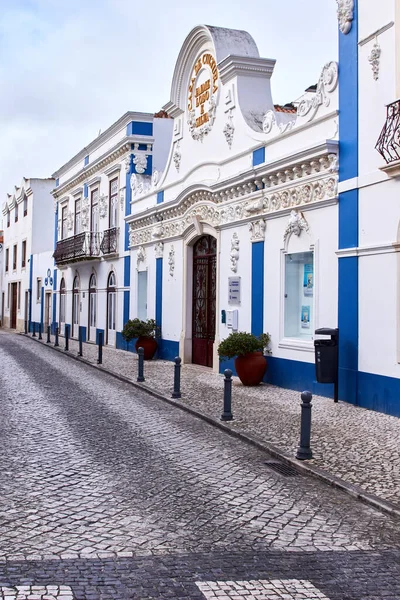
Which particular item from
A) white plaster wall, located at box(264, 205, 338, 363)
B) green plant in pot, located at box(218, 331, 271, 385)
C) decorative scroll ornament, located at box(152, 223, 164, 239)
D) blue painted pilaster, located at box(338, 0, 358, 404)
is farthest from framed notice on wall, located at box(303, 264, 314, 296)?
decorative scroll ornament, located at box(152, 223, 164, 239)

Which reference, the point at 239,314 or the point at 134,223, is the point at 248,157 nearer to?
the point at 239,314

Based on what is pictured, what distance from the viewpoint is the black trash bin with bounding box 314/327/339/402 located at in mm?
11477

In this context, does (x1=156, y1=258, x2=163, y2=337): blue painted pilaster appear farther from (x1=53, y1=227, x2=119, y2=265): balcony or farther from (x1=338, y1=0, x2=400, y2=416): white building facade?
(x1=338, y1=0, x2=400, y2=416): white building facade

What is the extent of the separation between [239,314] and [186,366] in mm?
3014

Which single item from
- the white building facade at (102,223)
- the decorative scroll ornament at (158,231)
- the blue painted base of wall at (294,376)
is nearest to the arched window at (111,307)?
the white building facade at (102,223)

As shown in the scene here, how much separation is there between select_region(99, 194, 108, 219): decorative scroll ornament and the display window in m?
14.6

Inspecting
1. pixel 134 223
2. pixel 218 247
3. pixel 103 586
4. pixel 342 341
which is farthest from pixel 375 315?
pixel 134 223

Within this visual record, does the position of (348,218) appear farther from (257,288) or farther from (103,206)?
(103,206)

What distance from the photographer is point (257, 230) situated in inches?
580

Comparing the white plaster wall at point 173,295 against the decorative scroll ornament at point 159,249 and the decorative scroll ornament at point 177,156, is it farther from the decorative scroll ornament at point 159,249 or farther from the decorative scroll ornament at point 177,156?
the decorative scroll ornament at point 177,156

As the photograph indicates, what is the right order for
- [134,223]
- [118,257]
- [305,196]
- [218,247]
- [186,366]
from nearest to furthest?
1. [305,196]
2. [218,247]
3. [186,366]
4. [134,223]
5. [118,257]

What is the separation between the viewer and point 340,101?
468 inches

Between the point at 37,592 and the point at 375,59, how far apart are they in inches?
381

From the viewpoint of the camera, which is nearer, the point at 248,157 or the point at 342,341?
the point at 342,341
